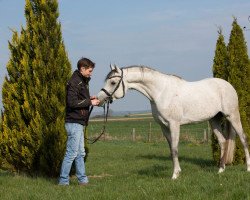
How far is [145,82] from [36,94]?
2.78m

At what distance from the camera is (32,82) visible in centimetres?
962

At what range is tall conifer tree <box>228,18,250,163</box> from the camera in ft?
39.2

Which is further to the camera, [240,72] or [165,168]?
[240,72]

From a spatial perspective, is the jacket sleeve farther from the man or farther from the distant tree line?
the distant tree line

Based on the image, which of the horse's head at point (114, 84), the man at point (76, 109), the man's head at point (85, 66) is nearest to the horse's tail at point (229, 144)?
the horse's head at point (114, 84)

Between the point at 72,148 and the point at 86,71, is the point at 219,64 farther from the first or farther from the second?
the point at 72,148

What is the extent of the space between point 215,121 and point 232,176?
2.53 m

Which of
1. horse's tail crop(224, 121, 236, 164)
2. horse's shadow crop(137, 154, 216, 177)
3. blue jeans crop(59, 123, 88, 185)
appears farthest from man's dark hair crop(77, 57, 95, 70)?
horse's tail crop(224, 121, 236, 164)

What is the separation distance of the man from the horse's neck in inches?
32.1

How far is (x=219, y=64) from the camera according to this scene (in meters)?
12.1

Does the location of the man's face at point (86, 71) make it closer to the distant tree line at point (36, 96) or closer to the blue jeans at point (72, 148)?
the blue jeans at point (72, 148)

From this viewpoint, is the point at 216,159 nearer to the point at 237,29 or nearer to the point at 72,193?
the point at 237,29

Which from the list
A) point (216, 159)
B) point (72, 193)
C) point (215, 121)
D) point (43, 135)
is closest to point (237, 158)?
point (216, 159)

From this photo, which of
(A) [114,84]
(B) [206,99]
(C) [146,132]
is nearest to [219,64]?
(B) [206,99]
